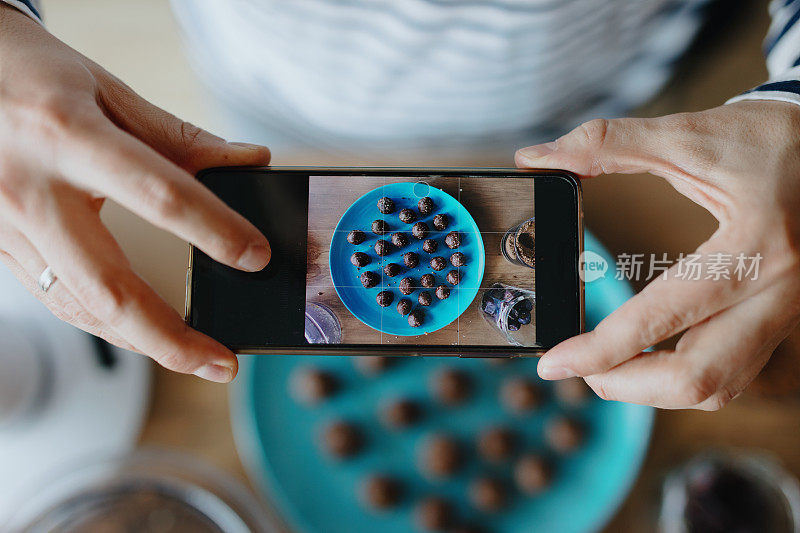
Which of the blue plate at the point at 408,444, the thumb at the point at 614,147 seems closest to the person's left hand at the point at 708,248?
the thumb at the point at 614,147

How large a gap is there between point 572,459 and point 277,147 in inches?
22.6

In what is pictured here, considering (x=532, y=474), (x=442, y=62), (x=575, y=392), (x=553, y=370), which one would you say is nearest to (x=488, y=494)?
(x=532, y=474)

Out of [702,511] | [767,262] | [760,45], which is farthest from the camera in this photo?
[760,45]

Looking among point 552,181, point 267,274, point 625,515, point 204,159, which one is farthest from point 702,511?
point 204,159

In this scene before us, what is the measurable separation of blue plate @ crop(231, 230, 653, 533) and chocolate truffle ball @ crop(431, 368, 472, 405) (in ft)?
0.04

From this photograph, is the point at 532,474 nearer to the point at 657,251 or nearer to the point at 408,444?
the point at 408,444

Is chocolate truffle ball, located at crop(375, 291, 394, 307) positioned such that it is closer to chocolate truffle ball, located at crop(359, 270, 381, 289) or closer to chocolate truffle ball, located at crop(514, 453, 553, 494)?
chocolate truffle ball, located at crop(359, 270, 381, 289)

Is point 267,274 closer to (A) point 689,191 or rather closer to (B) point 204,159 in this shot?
(B) point 204,159

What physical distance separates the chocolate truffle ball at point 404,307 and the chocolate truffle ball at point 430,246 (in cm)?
5

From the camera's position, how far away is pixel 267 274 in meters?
0.52

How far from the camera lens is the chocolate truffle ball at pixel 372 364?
73 centimetres

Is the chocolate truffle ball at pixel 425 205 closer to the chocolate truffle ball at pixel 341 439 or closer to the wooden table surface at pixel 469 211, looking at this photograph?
the wooden table surface at pixel 469 211

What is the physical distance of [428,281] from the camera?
535mm

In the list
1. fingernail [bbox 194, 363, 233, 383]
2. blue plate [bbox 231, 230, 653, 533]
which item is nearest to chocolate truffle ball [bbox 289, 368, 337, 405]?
blue plate [bbox 231, 230, 653, 533]
